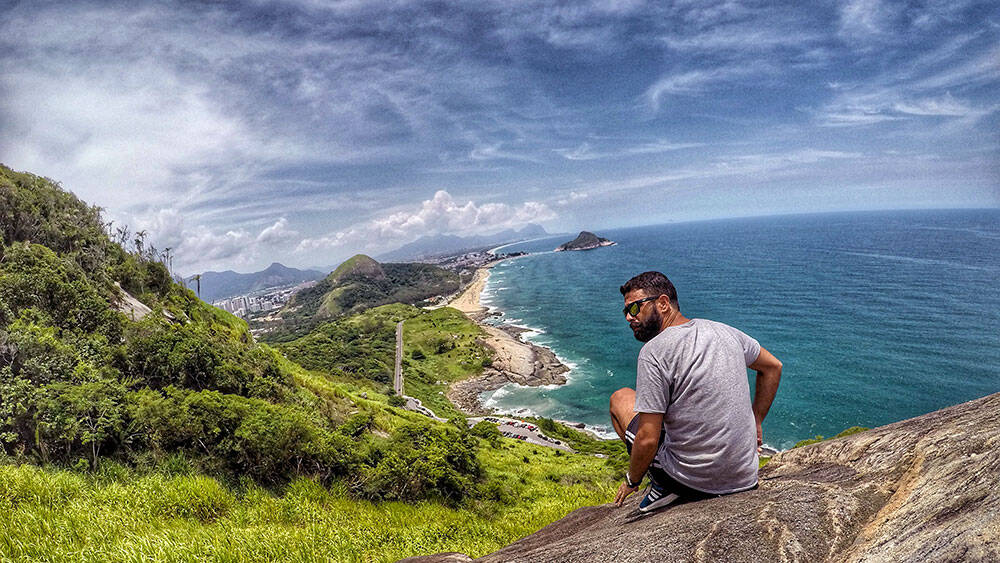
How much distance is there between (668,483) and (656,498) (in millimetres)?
318

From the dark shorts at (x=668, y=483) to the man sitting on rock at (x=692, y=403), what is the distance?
2cm

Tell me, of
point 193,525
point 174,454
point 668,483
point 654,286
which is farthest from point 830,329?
point 193,525

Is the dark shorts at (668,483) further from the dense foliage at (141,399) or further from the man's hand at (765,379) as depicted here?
the dense foliage at (141,399)

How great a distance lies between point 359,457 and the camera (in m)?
15.9

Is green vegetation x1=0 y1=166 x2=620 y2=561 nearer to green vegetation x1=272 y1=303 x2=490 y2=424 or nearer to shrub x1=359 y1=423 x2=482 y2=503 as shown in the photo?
shrub x1=359 y1=423 x2=482 y2=503

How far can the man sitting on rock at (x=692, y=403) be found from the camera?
3.75m

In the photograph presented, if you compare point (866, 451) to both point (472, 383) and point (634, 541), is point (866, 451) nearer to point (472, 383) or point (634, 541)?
point (634, 541)

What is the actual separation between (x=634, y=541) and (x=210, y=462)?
1435 centimetres

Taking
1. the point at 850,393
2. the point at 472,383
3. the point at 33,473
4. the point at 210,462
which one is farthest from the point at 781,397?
the point at 33,473

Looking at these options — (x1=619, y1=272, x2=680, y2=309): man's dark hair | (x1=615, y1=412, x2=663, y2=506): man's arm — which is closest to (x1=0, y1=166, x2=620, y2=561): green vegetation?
(x1=615, y1=412, x2=663, y2=506): man's arm

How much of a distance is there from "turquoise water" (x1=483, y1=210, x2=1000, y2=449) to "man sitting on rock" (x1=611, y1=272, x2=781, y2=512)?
194 feet

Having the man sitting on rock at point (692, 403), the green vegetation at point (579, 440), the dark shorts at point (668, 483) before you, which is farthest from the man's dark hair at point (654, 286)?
the green vegetation at point (579, 440)

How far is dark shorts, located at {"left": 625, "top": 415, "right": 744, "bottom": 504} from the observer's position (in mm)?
4266

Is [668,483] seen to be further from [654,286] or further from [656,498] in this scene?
[654,286]
